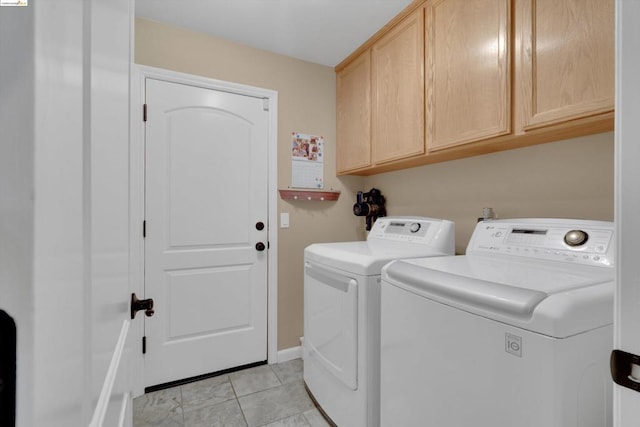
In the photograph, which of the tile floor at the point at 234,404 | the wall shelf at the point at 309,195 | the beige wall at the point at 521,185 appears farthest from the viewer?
the wall shelf at the point at 309,195

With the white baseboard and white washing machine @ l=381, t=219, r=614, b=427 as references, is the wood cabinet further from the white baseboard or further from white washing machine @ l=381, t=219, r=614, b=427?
the white baseboard

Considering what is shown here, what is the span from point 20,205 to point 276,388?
215 centimetres

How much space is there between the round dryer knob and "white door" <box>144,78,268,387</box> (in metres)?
1.83

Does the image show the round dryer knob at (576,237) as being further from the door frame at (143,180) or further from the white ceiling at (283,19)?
the door frame at (143,180)

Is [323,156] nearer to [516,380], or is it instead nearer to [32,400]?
[516,380]

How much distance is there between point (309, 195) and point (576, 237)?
5.66ft

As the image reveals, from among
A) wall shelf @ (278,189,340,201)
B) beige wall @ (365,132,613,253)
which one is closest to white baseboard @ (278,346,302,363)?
wall shelf @ (278,189,340,201)

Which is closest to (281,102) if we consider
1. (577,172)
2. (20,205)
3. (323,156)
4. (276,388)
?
(323,156)

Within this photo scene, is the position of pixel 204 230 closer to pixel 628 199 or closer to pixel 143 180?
pixel 143 180

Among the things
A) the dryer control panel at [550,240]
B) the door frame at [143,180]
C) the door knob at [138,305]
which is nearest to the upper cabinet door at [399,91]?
the dryer control panel at [550,240]

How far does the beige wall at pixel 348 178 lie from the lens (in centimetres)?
138

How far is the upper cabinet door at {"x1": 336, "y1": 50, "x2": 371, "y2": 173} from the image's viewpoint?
2229 mm

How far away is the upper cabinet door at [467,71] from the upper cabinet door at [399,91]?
70 mm

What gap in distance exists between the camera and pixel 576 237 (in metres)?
1.12
